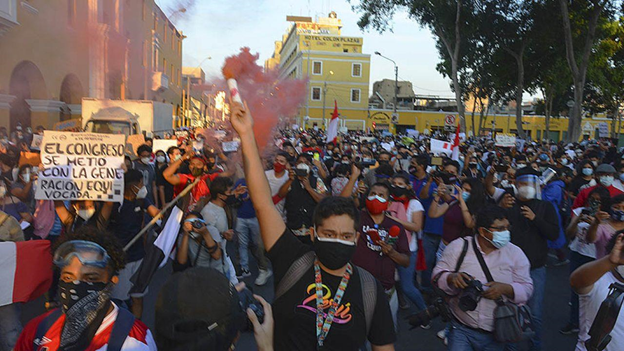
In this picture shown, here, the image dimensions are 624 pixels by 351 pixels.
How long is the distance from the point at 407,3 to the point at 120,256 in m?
31.0

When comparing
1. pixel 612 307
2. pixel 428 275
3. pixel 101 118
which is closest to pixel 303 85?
pixel 428 275

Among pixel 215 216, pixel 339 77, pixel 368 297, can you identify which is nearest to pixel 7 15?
pixel 215 216

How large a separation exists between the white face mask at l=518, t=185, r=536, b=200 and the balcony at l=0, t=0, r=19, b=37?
16.4 meters

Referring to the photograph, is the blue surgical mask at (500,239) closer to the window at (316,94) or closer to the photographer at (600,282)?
the photographer at (600,282)

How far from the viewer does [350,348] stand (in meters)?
2.38

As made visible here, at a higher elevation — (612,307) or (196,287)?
Answer: (196,287)

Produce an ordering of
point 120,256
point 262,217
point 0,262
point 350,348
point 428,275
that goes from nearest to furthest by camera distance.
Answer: point 350,348, point 262,217, point 120,256, point 0,262, point 428,275

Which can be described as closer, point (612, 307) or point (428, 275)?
point (612, 307)

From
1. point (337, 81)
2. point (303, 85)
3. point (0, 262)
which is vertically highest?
point (337, 81)

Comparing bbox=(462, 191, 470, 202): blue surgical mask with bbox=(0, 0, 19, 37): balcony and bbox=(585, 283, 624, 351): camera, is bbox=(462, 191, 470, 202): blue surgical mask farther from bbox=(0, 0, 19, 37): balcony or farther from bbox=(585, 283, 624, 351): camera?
bbox=(0, 0, 19, 37): balcony

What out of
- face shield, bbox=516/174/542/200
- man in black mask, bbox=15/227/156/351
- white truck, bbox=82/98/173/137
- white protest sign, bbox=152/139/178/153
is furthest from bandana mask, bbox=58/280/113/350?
white truck, bbox=82/98/173/137

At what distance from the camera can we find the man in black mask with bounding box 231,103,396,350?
236cm

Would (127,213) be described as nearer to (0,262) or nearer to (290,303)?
(0,262)

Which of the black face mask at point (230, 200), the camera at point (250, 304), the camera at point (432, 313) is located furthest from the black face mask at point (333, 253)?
the black face mask at point (230, 200)
